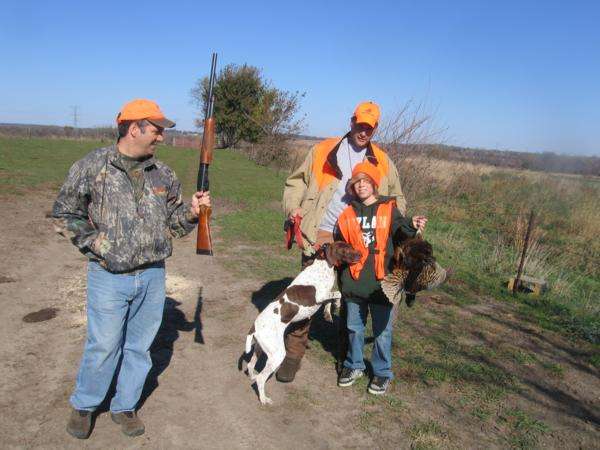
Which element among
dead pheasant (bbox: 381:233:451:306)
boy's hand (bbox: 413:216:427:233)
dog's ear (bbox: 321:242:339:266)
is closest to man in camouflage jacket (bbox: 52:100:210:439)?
dog's ear (bbox: 321:242:339:266)

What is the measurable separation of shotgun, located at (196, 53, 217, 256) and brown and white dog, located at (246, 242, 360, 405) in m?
0.80

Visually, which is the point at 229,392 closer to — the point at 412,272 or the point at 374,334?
the point at 374,334

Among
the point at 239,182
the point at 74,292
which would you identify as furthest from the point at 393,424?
the point at 239,182

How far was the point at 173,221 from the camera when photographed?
11.4 ft

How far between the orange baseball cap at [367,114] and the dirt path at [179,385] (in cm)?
243

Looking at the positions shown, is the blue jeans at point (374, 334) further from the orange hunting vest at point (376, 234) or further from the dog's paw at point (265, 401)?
the dog's paw at point (265, 401)

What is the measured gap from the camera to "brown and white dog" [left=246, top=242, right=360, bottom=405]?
4.00m

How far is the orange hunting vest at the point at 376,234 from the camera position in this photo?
154 inches

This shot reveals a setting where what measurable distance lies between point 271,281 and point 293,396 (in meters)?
3.28

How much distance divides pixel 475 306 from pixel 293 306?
13.4 feet

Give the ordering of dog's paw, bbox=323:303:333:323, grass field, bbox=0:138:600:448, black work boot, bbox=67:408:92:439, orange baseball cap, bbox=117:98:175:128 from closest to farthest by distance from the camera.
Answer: orange baseball cap, bbox=117:98:175:128
black work boot, bbox=67:408:92:439
grass field, bbox=0:138:600:448
dog's paw, bbox=323:303:333:323

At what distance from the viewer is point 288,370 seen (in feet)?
14.9

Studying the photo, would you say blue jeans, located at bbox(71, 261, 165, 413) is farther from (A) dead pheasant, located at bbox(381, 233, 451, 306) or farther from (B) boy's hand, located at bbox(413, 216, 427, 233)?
(B) boy's hand, located at bbox(413, 216, 427, 233)

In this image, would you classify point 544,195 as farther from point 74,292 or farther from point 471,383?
point 74,292
